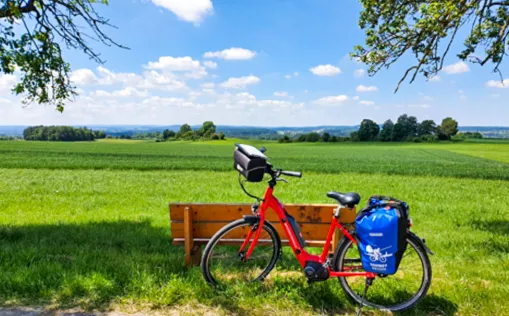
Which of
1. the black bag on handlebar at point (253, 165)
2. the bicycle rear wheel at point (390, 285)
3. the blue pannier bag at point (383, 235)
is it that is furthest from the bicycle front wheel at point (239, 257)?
the blue pannier bag at point (383, 235)

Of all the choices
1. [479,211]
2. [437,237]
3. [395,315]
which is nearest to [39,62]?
[395,315]

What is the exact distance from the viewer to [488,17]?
28.6 ft

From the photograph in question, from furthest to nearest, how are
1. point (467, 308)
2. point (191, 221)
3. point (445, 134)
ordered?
point (445, 134) → point (191, 221) → point (467, 308)

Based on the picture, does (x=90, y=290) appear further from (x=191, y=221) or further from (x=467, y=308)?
(x=467, y=308)

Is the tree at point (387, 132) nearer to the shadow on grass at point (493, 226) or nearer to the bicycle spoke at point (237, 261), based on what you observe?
the shadow on grass at point (493, 226)

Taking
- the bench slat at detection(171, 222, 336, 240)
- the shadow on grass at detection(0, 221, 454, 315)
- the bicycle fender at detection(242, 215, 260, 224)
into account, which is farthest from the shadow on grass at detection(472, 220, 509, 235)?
the bicycle fender at detection(242, 215, 260, 224)

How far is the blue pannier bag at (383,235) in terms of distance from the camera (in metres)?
3.04

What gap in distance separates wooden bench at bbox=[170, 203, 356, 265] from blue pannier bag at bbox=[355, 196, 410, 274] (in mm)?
689

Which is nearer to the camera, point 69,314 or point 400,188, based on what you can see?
point 69,314

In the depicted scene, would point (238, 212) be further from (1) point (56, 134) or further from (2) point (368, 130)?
(1) point (56, 134)

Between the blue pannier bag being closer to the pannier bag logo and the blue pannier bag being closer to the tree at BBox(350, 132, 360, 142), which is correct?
the pannier bag logo

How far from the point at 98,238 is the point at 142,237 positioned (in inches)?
29.0

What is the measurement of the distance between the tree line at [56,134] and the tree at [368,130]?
74326 millimetres

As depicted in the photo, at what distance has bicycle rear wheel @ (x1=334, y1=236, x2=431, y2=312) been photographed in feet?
10.7
